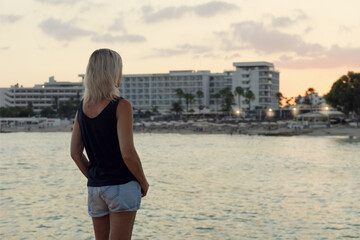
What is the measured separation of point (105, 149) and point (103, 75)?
0.56 meters

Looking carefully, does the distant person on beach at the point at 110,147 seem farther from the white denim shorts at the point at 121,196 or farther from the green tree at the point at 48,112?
the green tree at the point at 48,112

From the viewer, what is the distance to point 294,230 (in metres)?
13.2

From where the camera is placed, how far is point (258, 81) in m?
172

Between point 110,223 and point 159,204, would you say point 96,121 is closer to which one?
point 110,223

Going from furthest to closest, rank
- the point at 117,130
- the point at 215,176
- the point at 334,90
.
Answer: the point at 334,90 < the point at 215,176 < the point at 117,130

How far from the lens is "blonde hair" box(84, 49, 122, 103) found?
12.0 ft

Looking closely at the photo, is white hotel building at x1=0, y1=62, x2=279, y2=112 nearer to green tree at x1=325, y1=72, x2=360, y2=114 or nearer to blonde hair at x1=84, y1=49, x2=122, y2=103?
green tree at x1=325, y1=72, x2=360, y2=114

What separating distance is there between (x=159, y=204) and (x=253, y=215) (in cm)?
382

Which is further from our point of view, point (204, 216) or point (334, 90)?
point (334, 90)

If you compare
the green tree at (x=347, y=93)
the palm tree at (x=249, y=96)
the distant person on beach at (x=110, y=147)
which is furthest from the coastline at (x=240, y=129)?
the distant person on beach at (x=110, y=147)

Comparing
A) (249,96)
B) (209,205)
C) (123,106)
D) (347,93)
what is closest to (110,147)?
(123,106)

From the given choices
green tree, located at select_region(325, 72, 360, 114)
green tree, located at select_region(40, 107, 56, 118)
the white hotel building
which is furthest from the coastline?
the white hotel building

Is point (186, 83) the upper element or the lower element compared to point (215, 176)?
upper

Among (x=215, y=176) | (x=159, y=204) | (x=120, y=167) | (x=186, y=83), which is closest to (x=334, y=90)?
(x=215, y=176)
